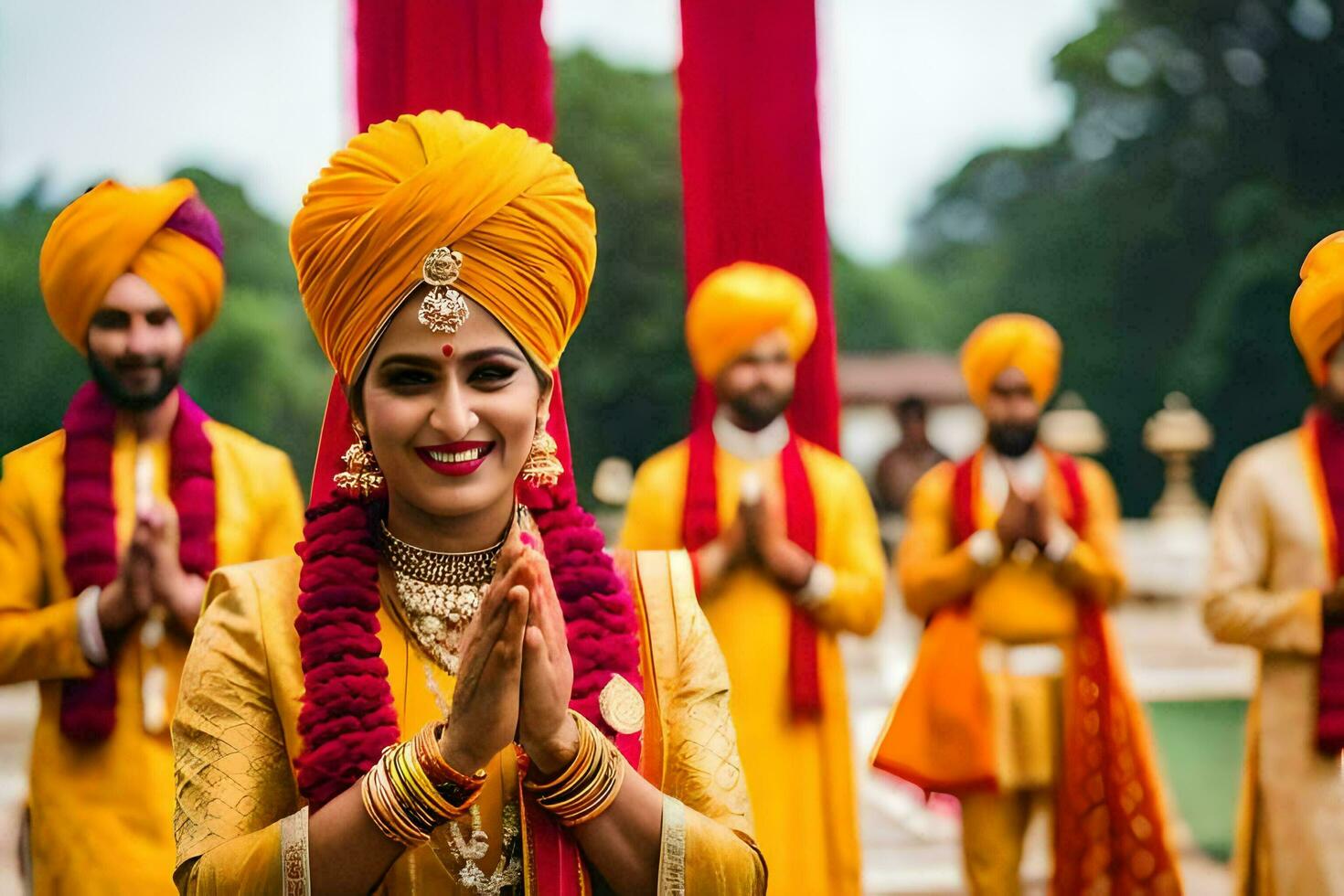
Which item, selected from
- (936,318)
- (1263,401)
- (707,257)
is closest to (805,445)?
(707,257)

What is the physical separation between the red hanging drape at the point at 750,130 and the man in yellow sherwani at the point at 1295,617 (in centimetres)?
123

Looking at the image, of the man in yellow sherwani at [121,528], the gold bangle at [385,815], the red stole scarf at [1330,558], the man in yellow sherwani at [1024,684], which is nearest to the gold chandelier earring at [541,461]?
the gold bangle at [385,815]

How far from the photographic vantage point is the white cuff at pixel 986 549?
4664 millimetres

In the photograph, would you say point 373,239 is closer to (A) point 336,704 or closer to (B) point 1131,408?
(A) point 336,704

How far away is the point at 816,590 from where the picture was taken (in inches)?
164

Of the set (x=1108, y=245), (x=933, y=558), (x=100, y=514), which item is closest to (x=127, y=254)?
(x=100, y=514)

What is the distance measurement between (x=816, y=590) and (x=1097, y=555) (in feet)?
3.38

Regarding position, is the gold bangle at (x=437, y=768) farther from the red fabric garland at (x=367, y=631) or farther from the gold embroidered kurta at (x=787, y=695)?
the gold embroidered kurta at (x=787, y=695)

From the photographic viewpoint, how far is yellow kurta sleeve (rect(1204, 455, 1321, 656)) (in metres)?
3.96

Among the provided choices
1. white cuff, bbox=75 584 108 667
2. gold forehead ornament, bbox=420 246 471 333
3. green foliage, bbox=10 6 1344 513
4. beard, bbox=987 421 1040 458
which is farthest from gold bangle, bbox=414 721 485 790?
green foliage, bbox=10 6 1344 513

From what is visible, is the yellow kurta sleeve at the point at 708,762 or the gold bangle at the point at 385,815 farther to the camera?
the yellow kurta sleeve at the point at 708,762

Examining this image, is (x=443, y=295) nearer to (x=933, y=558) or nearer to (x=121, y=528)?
(x=121, y=528)

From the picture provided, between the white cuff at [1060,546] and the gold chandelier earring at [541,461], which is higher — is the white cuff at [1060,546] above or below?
below

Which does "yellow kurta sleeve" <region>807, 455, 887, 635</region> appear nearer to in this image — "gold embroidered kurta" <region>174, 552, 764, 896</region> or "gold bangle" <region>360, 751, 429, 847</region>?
"gold embroidered kurta" <region>174, 552, 764, 896</region>
